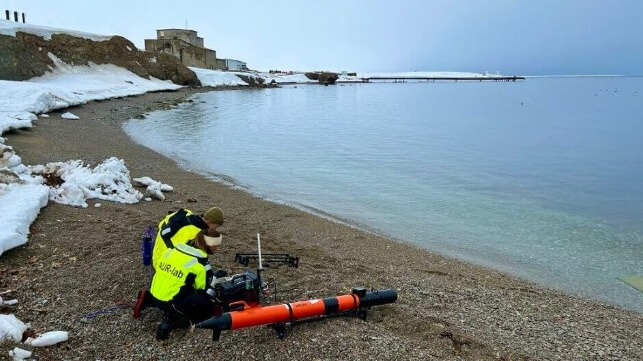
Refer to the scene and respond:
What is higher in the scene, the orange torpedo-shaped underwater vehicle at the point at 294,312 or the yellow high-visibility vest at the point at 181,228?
the yellow high-visibility vest at the point at 181,228

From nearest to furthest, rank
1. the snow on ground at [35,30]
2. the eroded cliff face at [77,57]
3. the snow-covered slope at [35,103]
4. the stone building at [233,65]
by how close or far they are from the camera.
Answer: the snow-covered slope at [35,103] < the eroded cliff face at [77,57] < the snow on ground at [35,30] < the stone building at [233,65]

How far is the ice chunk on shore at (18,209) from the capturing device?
659 cm

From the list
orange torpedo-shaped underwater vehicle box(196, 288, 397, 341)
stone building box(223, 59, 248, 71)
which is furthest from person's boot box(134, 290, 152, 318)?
stone building box(223, 59, 248, 71)

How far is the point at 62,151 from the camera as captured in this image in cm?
1455

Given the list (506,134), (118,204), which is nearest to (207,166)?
(118,204)

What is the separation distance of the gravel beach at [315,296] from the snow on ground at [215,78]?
2795 inches

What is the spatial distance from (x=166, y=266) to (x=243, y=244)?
3.29 meters

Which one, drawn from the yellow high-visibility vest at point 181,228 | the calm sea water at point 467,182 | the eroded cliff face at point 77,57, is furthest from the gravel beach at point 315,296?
the eroded cliff face at point 77,57

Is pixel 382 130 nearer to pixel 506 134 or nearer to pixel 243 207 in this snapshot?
pixel 506 134

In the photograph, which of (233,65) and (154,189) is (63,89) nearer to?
(154,189)

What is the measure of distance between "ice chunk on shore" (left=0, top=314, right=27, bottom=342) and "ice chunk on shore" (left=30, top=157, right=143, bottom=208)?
4.68 m

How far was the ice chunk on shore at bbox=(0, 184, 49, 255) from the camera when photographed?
6586mm

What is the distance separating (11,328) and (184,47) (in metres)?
89.4

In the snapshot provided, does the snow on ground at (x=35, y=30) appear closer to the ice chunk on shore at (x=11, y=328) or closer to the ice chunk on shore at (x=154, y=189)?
the ice chunk on shore at (x=154, y=189)
